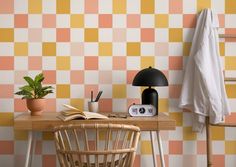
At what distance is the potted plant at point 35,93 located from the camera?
295cm

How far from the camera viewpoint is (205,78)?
306cm

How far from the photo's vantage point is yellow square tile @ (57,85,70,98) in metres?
3.22

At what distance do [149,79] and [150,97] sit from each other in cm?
17

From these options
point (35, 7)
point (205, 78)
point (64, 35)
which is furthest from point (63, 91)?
point (205, 78)

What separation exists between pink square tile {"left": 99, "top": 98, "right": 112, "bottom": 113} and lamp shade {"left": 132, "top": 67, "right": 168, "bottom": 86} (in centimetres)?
36

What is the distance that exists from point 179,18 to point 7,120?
151 cm

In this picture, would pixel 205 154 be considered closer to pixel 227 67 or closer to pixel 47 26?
pixel 227 67

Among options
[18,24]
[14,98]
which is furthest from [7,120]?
[18,24]

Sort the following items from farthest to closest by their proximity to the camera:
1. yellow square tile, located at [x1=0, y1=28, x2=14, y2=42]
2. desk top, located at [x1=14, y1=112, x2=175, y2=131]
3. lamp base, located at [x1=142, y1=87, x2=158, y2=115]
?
1. yellow square tile, located at [x1=0, y1=28, x2=14, y2=42]
2. lamp base, located at [x1=142, y1=87, x2=158, y2=115]
3. desk top, located at [x1=14, y1=112, x2=175, y2=131]

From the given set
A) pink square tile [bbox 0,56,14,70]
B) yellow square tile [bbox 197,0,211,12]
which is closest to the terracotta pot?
pink square tile [bbox 0,56,14,70]

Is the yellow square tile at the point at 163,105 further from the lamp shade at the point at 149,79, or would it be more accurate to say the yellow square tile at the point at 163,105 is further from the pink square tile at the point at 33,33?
the pink square tile at the point at 33,33

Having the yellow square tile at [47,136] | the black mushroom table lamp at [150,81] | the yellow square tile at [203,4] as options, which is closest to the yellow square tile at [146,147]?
the black mushroom table lamp at [150,81]

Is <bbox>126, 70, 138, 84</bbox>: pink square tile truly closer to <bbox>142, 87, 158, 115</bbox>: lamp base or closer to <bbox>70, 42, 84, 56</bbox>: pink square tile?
<bbox>142, 87, 158, 115</bbox>: lamp base

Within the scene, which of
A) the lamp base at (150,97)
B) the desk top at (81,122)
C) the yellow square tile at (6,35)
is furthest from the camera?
the yellow square tile at (6,35)
